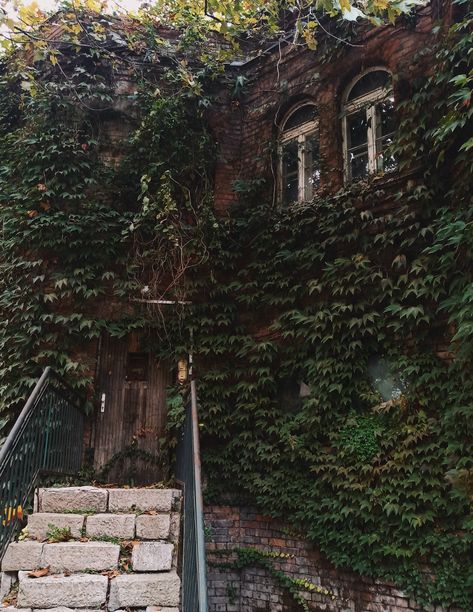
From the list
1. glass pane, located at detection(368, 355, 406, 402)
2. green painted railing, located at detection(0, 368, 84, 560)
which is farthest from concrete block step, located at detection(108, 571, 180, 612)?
glass pane, located at detection(368, 355, 406, 402)

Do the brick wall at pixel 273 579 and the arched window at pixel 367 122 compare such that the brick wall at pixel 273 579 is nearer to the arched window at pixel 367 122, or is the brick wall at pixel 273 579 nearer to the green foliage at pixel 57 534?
the green foliage at pixel 57 534

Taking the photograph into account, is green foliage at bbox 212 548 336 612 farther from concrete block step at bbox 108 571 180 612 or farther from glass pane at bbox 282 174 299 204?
glass pane at bbox 282 174 299 204

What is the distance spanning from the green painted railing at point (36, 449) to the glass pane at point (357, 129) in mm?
4771

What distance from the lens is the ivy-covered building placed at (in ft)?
16.0

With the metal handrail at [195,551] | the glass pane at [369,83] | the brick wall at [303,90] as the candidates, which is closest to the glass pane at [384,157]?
the brick wall at [303,90]

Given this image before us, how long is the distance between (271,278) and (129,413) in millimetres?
2623

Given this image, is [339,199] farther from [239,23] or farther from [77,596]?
[77,596]

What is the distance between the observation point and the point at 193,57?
7809mm

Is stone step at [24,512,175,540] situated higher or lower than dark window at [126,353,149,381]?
lower

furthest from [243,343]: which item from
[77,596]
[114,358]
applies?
[77,596]

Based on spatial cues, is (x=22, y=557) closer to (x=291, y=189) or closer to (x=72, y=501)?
(x=72, y=501)

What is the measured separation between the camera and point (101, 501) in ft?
13.7

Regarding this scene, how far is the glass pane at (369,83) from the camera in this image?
6426 millimetres

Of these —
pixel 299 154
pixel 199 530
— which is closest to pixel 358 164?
pixel 299 154
